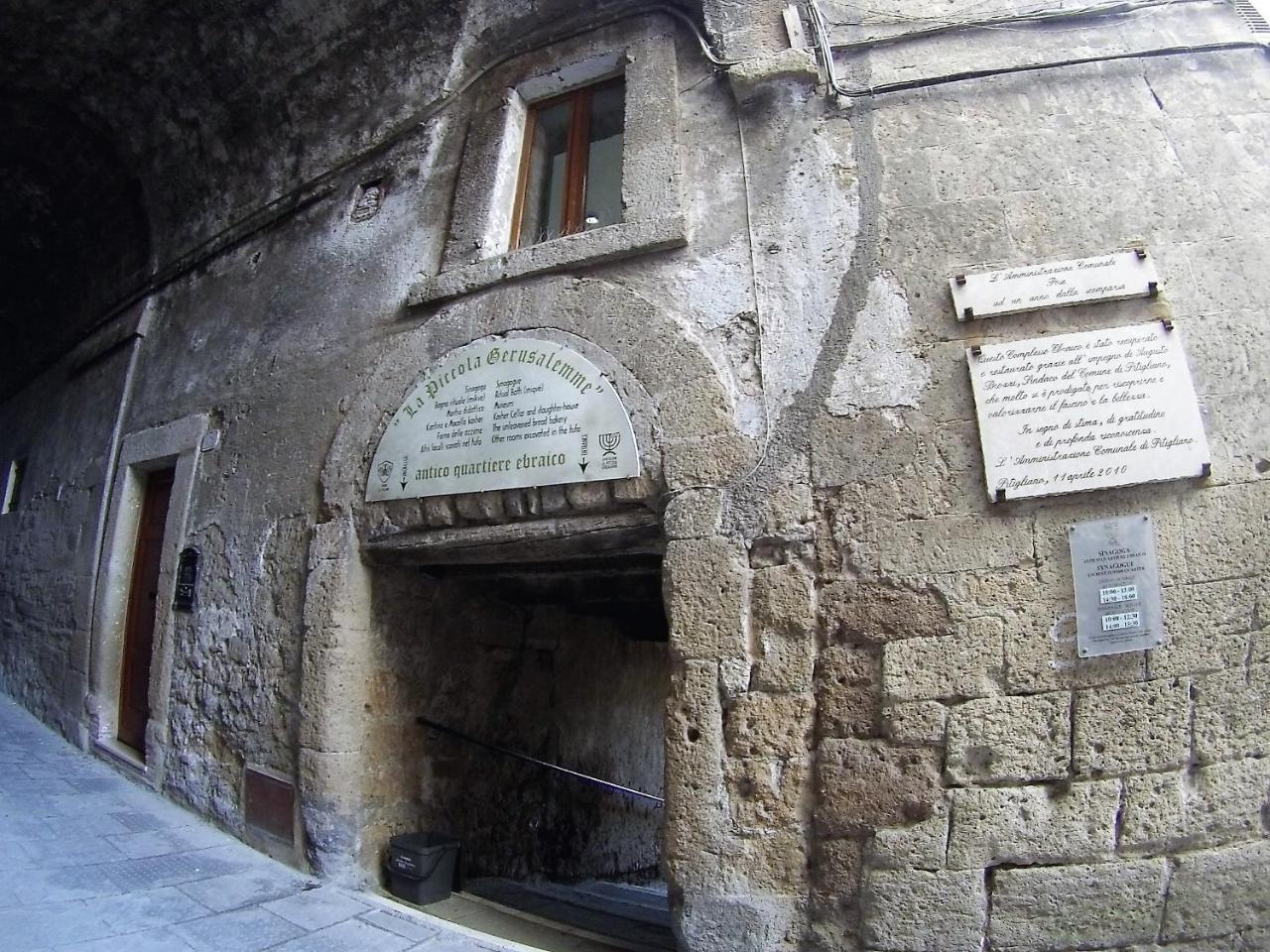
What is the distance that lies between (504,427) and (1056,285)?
225 cm

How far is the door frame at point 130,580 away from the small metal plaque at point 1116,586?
14.9 feet

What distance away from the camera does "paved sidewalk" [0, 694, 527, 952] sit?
2484 mm

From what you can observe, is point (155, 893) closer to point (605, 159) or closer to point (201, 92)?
point (605, 159)

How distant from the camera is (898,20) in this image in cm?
322

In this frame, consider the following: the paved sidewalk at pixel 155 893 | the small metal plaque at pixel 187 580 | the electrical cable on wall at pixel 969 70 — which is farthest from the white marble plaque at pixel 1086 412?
the small metal plaque at pixel 187 580

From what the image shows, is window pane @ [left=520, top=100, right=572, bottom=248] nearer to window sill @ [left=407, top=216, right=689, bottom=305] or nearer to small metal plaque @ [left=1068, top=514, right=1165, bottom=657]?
window sill @ [left=407, top=216, right=689, bottom=305]

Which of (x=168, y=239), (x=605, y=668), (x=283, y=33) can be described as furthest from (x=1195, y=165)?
(x=168, y=239)

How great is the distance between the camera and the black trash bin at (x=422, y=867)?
10.4 feet

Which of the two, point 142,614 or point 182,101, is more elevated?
point 182,101

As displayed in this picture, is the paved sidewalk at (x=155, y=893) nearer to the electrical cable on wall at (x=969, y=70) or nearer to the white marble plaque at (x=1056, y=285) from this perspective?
the white marble plaque at (x=1056, y=285)

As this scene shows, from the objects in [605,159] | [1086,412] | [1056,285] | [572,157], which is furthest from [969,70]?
[572,157]

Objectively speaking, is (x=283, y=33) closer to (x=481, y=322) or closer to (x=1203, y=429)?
(x=481, y=322)

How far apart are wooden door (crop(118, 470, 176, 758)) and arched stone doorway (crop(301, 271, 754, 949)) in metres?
1.85

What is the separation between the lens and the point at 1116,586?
2.37 meters
